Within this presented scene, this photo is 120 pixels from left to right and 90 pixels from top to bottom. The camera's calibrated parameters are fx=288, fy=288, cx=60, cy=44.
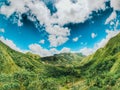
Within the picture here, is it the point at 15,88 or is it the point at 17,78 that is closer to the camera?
the point at 15,88

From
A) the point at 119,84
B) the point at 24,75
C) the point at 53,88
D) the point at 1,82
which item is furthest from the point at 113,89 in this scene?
the point at 1,82

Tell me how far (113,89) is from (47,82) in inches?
1920

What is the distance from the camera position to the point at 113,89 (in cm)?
19300

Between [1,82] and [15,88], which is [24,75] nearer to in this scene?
[15,88]

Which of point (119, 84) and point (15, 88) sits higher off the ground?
point (119, 84)

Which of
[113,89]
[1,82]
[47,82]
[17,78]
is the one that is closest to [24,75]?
[17,78]

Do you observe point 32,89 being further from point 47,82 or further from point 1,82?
point 1,82

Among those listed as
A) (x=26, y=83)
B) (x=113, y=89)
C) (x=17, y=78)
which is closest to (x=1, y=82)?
(x=17, y=78)

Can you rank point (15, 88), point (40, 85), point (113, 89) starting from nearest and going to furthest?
point (15, 88) < point (40, 85) < point (113, 89)

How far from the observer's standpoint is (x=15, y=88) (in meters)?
146

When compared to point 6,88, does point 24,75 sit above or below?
above

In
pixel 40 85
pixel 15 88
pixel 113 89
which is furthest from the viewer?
pixel 113 89

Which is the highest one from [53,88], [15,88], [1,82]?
[1,82]

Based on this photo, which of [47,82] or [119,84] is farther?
[119,84]
